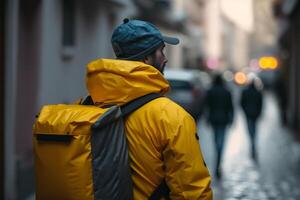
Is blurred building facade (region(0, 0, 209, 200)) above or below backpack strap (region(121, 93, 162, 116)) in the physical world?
below

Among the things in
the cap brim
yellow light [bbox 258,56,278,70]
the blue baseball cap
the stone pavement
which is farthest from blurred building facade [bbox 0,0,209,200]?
yellow light [bbox 258,56,278,70]

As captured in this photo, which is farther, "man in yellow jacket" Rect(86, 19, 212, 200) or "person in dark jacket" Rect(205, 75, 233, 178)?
"person in dark jacket" Rect(205, 75, 233, 178)

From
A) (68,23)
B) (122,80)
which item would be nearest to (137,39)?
(122,80)

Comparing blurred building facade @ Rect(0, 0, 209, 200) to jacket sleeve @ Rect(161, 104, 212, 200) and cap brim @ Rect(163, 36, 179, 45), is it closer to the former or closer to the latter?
cap brim @ Rect(163, 36, 179, 45)

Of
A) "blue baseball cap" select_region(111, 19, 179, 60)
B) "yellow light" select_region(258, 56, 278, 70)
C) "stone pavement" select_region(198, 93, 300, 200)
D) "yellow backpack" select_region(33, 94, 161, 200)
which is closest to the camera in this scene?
"yellow backpack" select_region(33, 94, 161, 200)

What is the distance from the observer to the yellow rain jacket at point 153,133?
10.1 ft

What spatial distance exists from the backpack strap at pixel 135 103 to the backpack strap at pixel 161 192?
0.33 metres

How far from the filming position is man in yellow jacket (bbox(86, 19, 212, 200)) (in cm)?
308

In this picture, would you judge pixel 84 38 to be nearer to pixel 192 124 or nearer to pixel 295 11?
pixel 295 11

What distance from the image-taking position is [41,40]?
11352 millimetres

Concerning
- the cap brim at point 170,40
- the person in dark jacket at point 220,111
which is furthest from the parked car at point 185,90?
the cap brim at point 170,40

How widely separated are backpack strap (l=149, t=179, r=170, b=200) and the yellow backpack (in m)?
0.11

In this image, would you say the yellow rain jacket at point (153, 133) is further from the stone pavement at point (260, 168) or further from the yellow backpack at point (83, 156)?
the stone pavement at point (260, 168)

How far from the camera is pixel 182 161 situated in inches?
121
